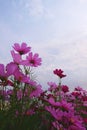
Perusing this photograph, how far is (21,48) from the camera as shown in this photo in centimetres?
257

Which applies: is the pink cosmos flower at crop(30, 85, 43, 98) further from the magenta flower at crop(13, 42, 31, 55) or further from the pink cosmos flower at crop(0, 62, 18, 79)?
the pink cosmos flower at crop(0, 62, 18, 79)

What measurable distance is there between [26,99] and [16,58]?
1.71 ft

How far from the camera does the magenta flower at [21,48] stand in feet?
8.32

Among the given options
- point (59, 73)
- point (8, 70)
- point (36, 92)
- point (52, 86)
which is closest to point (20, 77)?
point (8, 70)

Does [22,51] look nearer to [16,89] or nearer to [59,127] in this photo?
[16,89]

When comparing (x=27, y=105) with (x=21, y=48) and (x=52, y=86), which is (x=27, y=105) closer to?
(x=21, y=48)

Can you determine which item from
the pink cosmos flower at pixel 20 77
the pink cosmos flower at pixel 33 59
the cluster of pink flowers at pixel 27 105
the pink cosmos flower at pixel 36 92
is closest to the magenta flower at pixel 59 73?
the cluster of pink flowers at pixel 27 105

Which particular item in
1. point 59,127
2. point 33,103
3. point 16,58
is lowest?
point 59,127

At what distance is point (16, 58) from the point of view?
222 cm

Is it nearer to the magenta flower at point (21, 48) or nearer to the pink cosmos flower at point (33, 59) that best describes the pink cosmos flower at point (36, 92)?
the pink cosmos flower at point (33, 59)

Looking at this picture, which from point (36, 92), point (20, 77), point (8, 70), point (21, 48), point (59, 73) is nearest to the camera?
point (8, 70)

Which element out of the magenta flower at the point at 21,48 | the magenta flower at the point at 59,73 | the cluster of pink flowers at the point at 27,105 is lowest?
the cluster of pink flowers at the point at 27,105

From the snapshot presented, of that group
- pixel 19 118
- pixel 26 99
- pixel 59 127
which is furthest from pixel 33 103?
pixel 59 127

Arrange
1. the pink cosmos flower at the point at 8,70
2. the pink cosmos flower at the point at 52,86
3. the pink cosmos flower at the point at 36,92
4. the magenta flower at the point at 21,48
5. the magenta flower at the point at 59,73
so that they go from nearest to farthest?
the pink cosmos flower at the point at 8,70
the magenta flower at the point at 21,48
the pink cosmos flower at the point at 36,92
the magenta flower at the point at 59,73
the pink cosmos flower at the point at 52,86
